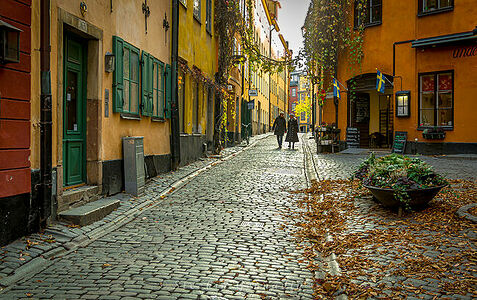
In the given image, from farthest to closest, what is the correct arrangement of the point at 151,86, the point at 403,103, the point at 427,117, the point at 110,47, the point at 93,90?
the point at 403,103, the point at 427,117, the point at 151,86, the point at 110,47, the point at 93,90

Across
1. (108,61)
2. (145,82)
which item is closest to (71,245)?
(108,61)

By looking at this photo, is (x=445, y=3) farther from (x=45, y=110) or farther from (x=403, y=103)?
(x=45, y=110)

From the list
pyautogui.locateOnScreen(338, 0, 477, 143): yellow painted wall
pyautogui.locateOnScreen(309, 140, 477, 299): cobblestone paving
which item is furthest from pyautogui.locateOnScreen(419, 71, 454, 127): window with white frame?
pyautogui.locateOnScreen(309, 140, 477, 299): cobblestone paving

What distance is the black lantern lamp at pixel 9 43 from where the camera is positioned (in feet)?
17.0

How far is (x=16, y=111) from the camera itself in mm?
5512

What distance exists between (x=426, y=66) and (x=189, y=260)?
1551cm

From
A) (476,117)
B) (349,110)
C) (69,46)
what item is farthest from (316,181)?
(349,110)

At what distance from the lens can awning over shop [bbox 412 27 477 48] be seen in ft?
53.0

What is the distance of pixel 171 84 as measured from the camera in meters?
13.1

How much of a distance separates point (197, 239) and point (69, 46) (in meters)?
4.24

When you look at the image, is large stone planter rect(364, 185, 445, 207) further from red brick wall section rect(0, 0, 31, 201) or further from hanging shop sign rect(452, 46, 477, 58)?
hanging shop sign rect(452, 46, 477, 58)

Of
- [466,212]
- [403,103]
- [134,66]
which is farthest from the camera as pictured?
[403,103]

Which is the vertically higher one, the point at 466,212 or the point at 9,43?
the point at 9,43

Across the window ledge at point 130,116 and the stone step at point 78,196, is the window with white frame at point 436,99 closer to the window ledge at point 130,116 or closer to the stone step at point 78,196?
the window ledge at point 130,116
